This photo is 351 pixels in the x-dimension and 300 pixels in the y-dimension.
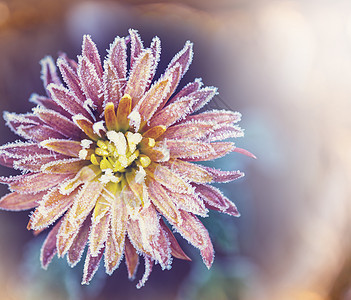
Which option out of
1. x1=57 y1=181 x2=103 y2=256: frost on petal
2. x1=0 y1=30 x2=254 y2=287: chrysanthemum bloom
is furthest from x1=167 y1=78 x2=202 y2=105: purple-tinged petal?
x1=57 y1=181 x2=103 y2=256: frost on petal

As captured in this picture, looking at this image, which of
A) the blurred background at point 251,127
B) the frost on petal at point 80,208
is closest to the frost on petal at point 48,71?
the blurred background at point 251,127

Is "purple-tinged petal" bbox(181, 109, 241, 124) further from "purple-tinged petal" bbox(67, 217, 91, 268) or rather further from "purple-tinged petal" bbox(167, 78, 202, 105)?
"purple-tinged petal" bbox(67, 217, 91, 268)

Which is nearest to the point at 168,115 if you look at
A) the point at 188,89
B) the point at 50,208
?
the point at 188,89

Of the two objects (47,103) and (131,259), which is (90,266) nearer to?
(131,259)

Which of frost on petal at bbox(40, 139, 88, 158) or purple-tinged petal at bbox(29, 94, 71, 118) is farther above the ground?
purple-tinged petal at bbox(29, 94, 71, 118)

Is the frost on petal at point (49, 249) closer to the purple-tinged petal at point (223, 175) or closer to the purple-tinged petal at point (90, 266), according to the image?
the purple-tinged petal at point (90, 266)

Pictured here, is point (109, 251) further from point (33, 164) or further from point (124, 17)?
point (124, 17)

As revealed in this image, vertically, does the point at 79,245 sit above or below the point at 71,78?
below
